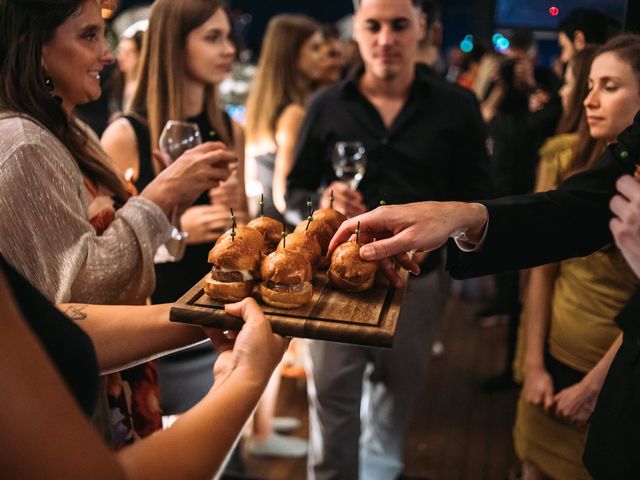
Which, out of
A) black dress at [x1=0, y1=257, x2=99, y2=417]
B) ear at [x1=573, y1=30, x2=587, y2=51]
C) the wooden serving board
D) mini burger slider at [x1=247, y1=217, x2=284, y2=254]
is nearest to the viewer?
black dress at [x1=0, y1=257, x2=99, y2=417]

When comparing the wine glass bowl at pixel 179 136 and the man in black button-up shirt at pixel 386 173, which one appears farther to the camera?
the man in black button-up shirt at pixel 386 173

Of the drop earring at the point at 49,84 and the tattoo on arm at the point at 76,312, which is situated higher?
the drop earring at the point at 49,84

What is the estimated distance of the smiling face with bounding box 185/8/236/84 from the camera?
103 inches

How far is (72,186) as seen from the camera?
1628 mm

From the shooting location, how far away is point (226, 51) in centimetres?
266

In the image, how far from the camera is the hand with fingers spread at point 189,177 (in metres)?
1.85

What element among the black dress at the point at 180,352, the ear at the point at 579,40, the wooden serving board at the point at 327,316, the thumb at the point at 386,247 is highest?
the ear at the point at 579,40

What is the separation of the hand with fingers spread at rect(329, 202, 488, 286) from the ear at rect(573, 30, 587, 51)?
1041 mm

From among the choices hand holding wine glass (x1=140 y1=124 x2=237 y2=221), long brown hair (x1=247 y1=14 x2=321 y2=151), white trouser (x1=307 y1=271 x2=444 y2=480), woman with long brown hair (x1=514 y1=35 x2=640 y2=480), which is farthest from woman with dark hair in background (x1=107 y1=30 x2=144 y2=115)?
woman with long brown hair (x1=514 y1=35 x2=640 y2=480)

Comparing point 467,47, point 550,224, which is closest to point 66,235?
point 550,224

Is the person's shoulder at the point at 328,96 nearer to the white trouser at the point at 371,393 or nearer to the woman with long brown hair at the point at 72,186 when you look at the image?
the white trouser at the point at 371,393

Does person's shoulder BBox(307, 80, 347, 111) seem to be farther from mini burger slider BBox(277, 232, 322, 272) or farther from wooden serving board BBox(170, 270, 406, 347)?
wooden serving board BBox(170, 270, 406, 347)

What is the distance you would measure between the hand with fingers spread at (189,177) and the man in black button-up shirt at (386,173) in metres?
0.86

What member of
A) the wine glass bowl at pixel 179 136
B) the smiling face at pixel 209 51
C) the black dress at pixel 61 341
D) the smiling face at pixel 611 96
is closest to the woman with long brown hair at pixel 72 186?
the wine glass bowl at pixel 179 136
